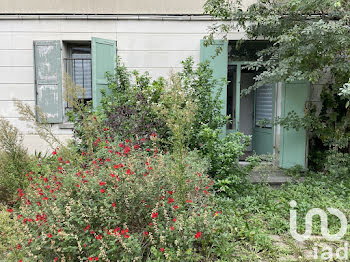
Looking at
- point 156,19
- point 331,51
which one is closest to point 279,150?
point 331,51

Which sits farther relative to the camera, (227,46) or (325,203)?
(227,46)

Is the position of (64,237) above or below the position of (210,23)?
below

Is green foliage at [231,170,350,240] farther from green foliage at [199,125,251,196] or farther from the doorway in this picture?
the doorway

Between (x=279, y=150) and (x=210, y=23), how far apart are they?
282cm

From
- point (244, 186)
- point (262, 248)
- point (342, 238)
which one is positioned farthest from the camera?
point (244, 186)

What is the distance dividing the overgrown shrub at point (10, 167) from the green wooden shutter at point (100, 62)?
5.15ft

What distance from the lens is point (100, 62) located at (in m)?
5.04

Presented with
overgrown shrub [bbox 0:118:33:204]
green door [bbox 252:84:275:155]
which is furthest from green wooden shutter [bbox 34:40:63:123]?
green door [bbox 252:84:275:155]

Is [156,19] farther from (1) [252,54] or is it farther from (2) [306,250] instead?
(2) [306,250]

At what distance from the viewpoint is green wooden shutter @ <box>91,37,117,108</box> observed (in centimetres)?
492

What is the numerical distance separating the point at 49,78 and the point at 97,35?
125 centimetres

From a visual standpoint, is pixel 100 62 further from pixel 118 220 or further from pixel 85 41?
pixel 118 220

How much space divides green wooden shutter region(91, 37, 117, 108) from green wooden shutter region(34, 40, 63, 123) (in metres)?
0.93

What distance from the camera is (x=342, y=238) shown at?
2.86m
